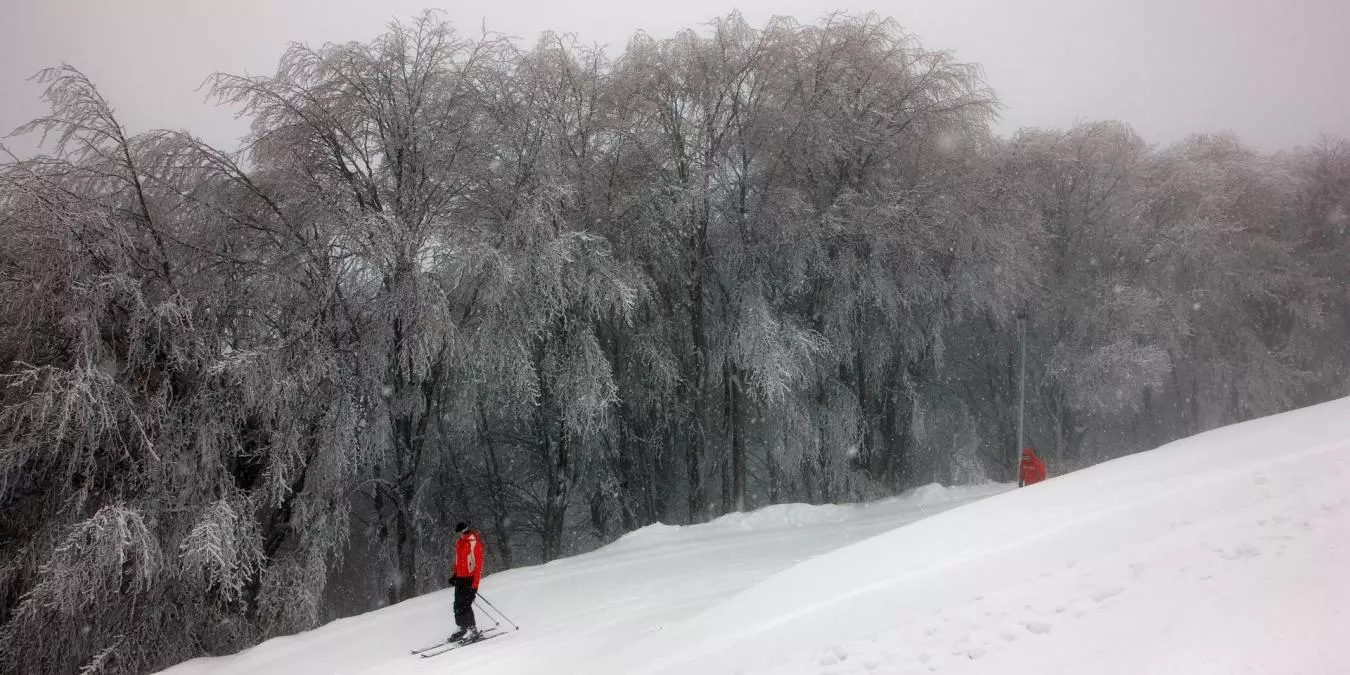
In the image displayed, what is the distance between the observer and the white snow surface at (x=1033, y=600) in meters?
4.55

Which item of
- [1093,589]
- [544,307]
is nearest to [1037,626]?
[1093,589]

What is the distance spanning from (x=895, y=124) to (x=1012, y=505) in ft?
32.8

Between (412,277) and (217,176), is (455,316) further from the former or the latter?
(217,176)

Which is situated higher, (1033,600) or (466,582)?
(466,582)

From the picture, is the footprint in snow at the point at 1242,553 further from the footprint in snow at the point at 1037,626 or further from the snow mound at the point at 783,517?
the snow mound at the point at 783,517

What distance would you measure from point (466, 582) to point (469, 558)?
26 centimetres

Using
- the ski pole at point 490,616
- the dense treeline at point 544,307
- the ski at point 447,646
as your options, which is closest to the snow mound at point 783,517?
the dense treeline at point 544,307

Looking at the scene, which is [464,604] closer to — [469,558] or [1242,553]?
[469,558]

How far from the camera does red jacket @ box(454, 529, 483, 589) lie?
803cm

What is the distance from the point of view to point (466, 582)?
8.04 meters

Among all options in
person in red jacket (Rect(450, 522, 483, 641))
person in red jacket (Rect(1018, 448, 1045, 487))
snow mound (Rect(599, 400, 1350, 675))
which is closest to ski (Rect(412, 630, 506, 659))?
person in red jacket (Rect(450, 522, 483, 641))

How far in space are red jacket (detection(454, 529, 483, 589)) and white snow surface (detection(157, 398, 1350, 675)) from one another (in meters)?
0.75

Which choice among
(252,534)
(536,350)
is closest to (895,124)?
(536,350)

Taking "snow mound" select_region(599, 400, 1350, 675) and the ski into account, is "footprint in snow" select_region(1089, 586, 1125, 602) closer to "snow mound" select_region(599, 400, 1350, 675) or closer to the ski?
"snow mound" select_region(599, 400, 1350, 675)
